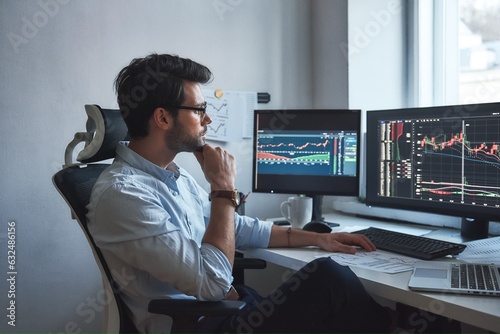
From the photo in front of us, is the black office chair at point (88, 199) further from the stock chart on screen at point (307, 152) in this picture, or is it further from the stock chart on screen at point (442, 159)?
the stock chart on screen at point (442, 159)

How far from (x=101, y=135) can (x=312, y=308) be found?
2.34 feet

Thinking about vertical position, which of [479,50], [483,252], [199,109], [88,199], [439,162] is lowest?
[483,252]

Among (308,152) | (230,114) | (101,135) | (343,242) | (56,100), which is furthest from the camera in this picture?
(230,114)

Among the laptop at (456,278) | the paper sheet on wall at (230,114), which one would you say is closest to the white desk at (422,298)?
the laptop at (456,278)

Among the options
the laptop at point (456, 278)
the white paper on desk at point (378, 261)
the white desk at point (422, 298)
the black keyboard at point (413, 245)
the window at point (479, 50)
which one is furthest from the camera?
the window at point (479, 50)

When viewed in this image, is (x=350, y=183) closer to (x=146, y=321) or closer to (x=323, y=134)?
(x=323, y=134)

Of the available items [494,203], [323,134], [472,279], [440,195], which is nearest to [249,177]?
[323,134]

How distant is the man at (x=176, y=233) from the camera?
1284mm

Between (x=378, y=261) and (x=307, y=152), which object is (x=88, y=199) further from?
(x=307, y=152)

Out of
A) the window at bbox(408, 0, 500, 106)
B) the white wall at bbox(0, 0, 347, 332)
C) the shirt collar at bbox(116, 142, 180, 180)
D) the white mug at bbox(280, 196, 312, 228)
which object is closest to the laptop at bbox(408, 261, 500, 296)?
the white mug at bbox(280, 196, 312, 228)

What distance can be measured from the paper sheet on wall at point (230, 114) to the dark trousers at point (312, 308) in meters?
→ 1.08

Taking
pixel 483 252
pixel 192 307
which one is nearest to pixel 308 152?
pixel 483 252

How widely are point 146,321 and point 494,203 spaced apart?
1101 mm

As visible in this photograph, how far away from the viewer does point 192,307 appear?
123cm
